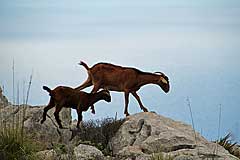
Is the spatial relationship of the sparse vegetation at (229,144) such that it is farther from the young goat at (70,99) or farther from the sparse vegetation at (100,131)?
the young goat at (70,99)

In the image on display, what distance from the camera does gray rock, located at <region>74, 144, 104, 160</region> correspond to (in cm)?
562

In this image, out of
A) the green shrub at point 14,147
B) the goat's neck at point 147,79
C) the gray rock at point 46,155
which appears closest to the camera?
the gray rock at point 46,155

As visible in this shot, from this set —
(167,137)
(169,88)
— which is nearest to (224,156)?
(167,137)

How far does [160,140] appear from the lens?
630cm

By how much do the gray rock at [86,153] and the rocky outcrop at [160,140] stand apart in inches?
11.8

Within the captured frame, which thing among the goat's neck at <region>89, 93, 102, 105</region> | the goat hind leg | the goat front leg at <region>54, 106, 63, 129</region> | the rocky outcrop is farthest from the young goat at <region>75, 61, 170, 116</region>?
the goat front leg at <region>54, 106, 63, 129</region>

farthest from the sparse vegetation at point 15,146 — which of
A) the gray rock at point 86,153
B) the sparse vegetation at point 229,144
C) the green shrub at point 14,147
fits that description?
the sparse vegetation at point 229,144

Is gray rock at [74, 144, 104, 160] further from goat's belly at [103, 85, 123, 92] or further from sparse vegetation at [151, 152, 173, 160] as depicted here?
→ goat's belly at [103, 85, 123, 92]

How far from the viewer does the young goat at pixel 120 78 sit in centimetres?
738

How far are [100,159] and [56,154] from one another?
15.5 inches

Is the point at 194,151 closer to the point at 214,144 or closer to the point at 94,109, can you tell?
the point at 214,144

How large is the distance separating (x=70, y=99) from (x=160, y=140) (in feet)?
3.81

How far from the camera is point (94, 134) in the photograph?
279 inches

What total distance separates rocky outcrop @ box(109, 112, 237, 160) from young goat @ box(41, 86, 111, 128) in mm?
442
